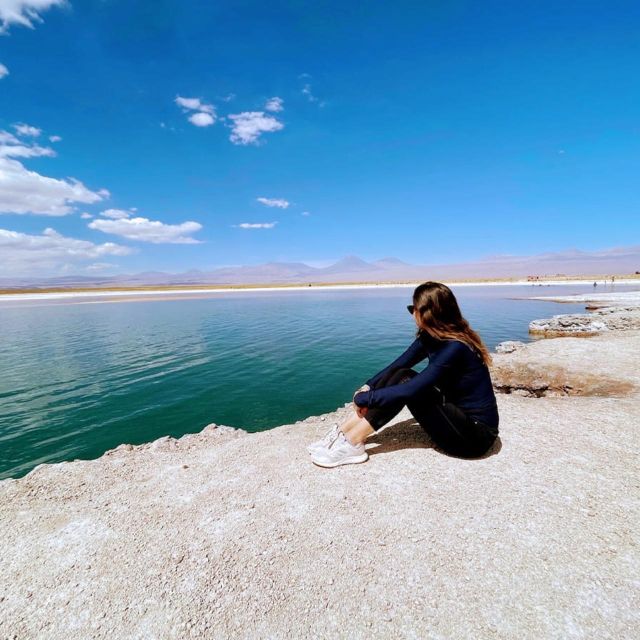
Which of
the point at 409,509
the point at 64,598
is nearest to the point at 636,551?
the point at 409,509

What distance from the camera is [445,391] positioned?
4.82 meters

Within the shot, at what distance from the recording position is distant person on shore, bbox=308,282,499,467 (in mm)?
4477

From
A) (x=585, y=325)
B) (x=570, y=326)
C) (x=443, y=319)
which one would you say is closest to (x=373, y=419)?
(x=443, y=319)

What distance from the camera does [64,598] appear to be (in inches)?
129

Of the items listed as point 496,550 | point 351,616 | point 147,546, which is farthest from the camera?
point 147,546

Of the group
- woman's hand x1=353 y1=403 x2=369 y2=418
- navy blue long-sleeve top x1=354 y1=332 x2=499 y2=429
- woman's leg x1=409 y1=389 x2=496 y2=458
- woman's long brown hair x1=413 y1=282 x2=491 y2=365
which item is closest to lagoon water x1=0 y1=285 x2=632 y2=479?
woman's hand x1=353 y1=403 x2=369 y2=418

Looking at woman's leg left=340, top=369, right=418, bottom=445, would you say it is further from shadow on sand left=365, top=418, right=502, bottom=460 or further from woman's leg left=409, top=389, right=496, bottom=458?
shadow on sand left=365, top=418, right=502, bottom=460

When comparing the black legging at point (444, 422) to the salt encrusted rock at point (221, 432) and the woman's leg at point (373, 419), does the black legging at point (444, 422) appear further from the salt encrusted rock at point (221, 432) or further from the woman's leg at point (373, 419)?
the salt encrusted rock at point (221, 432)

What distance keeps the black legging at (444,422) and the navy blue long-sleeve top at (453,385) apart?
11 cm

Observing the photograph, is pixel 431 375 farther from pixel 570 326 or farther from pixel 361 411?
pixel 570 326

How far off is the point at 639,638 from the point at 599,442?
11.9ft

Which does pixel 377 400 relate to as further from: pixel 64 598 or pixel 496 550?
pixel 64 598

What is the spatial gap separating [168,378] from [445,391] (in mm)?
13234

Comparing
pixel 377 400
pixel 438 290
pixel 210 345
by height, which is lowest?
pixel 210 345
